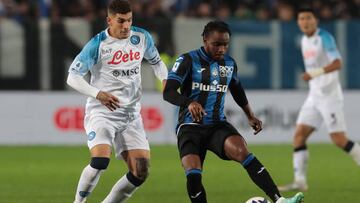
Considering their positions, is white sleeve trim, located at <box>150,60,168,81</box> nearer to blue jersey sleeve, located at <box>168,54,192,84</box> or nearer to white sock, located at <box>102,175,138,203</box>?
blue jersey sleeve, located at <box>168,54,192,84</box>

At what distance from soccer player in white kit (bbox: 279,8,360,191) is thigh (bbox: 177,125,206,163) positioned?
338 cm

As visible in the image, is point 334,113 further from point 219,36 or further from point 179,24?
point 179,24

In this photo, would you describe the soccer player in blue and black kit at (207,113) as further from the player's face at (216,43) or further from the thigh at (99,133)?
the thigh at (99,133)

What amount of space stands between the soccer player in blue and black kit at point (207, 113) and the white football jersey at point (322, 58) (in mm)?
3533

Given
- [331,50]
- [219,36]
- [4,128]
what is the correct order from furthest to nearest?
1. [4,128]
2. [331,50]
3. [219,36]

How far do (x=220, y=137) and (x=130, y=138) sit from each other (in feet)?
3.08

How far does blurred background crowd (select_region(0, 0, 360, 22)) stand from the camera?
20469 mm

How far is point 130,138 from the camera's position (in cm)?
977

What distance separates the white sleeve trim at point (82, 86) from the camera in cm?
939

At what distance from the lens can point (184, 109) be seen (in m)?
9.45

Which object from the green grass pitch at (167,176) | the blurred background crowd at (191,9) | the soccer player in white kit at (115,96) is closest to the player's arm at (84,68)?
the soccer player in white kit at (115,96)

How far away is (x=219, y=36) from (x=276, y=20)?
11682mm

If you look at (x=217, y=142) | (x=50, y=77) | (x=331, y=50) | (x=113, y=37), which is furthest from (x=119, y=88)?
(x=50, y=77)

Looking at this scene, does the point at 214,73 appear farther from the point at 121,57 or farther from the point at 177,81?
the point at 121,57
